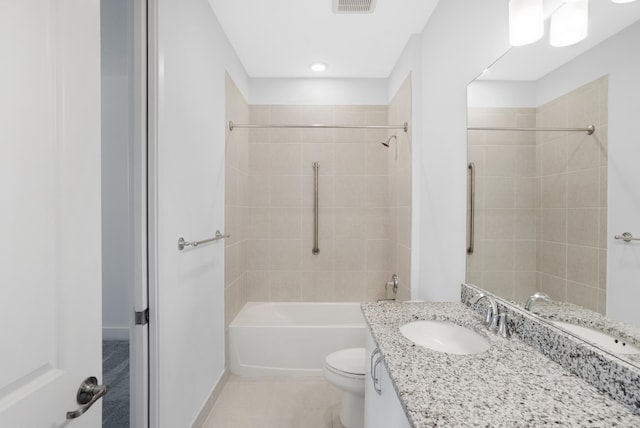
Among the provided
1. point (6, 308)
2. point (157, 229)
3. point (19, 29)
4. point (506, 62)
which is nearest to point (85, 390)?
point (6, 308)

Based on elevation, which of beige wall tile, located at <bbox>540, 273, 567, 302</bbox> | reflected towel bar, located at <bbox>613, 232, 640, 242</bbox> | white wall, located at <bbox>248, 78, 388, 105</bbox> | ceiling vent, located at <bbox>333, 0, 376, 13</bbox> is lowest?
beige wall tile, located at <bbox>540, 273, 567, 302</bbox>

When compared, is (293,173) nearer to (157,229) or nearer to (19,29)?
(157,229)

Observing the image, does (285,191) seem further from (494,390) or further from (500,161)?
(494,390)

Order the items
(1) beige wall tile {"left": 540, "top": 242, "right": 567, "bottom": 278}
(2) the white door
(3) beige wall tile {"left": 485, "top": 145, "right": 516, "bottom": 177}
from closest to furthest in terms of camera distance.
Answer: (2) the white door → (1) beige wall tile {"left": 540, "top": 242, "right": 567, "bottom": 278} → (3) beige wall tile {"left": 485, "top": 145, "right": 516, "bottom": 177}

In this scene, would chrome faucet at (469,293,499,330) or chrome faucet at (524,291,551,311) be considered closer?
chrome faucet at (524,291,551,311)

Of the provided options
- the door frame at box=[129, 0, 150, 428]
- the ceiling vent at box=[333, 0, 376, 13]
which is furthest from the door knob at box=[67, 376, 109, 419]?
the ceiling vent at box=[333, 0, 376, 13]

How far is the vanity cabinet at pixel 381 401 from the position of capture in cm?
102

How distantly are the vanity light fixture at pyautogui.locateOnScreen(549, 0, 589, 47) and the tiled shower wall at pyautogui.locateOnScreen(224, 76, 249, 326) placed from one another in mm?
2055

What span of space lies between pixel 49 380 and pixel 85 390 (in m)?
0.12

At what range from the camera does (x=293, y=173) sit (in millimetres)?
3178

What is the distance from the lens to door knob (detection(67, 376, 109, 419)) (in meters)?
0.80

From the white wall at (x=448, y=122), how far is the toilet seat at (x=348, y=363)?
0.62 metres

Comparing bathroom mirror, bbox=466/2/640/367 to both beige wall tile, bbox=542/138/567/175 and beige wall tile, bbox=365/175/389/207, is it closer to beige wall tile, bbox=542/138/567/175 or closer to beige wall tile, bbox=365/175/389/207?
beige wall tile, bbox=542/138/567/175

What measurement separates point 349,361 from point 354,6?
2243 mm
